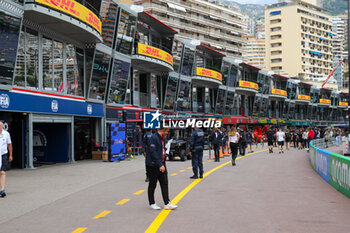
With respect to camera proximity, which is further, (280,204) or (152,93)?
(152,93)

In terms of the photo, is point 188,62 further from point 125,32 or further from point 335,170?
point 335,170

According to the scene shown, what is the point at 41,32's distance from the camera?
→ 19.3m

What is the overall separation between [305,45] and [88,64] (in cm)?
10066

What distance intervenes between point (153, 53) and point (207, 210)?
81.5 feet

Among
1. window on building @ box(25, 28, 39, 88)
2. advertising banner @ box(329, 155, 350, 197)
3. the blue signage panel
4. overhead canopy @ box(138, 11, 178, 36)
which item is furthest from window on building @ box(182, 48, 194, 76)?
advertising banner @ box(329, 155, 350, 197)

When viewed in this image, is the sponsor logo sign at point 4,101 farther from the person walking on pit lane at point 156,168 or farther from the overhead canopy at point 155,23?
the overhead canopy at point 155,23

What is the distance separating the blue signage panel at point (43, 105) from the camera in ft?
53.7

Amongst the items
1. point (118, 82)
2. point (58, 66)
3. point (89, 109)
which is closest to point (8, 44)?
point (58, 66)

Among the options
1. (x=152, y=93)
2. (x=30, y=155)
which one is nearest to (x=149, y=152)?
(x=30, y=155)

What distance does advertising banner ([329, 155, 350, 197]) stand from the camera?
9.78 m

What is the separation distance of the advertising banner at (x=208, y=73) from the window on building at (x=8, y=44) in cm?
2779

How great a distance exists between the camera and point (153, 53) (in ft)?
104

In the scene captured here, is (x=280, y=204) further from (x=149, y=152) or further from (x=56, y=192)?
(x=56, y=192)

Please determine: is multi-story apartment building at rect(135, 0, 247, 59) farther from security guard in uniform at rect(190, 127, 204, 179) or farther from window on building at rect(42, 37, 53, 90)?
security guard in uniform at rect(190, 127, 204, 179)
